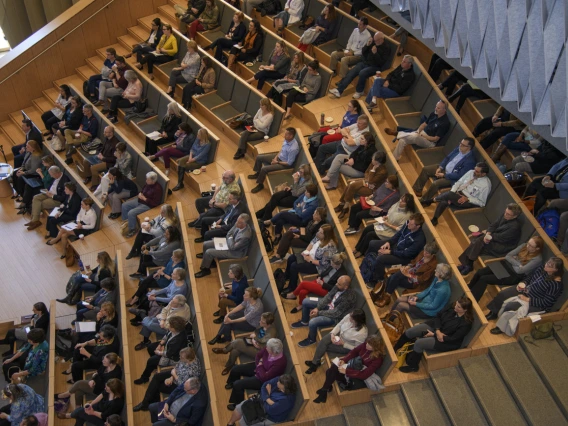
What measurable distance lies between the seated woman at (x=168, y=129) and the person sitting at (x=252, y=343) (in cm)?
320

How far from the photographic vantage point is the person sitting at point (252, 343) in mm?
5492

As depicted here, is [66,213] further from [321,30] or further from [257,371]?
[321,30]

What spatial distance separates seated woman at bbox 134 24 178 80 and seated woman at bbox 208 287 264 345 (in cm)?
470

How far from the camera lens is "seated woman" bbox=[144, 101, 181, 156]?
8.02 meters

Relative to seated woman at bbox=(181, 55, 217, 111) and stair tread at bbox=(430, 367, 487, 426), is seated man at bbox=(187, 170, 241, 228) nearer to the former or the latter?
seated woman at bbox=(181, 55, 217, 111)

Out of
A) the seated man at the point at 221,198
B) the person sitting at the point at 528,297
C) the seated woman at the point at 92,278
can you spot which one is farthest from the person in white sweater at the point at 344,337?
the seated woman at the point at 92,278

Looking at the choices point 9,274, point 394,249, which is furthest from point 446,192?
point 9,274

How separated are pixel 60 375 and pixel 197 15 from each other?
575 cm

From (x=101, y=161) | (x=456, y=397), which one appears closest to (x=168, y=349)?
(x=456, y=397)

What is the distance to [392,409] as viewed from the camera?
5.21 metres

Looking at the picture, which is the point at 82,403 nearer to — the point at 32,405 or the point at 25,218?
the point at 32,405

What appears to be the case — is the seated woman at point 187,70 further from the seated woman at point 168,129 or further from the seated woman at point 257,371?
the seated woman at point 257,371

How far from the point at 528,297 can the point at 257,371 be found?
2.23m

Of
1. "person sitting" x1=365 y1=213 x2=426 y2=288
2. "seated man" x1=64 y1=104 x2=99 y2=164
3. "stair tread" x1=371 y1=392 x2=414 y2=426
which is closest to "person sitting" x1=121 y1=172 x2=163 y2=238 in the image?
"seated man" x1=64 y1=104 x2=99 y2=164
